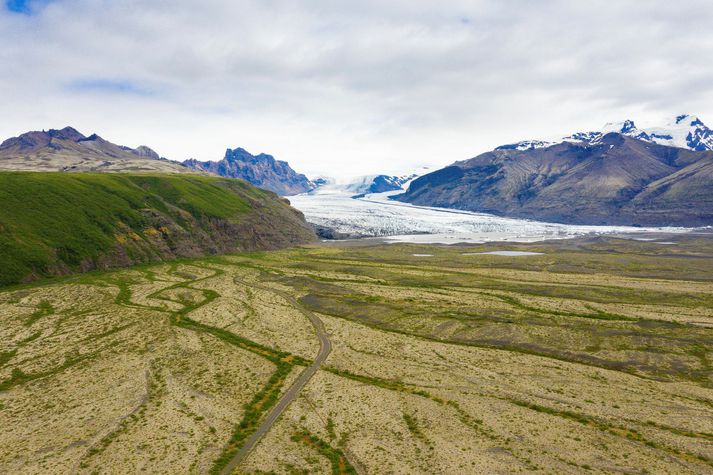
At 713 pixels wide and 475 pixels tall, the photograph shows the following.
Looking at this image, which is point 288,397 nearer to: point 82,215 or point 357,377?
point 357,377

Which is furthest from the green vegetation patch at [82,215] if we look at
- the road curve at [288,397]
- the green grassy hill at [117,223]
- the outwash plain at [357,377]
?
the road curve at [288,397]

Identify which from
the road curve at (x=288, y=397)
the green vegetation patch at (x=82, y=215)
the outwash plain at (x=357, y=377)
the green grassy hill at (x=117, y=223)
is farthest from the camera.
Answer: the green grassy hill at (x=117, y=223)

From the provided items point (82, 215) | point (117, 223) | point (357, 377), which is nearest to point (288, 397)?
point (357, 377)

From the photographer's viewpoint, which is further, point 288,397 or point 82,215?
point 82,215

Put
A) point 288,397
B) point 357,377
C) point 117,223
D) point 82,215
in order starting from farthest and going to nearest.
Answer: point 117,223, point 82,215, point 357,377, point 288,397

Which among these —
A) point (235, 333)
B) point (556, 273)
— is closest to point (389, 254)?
point (556, 273)

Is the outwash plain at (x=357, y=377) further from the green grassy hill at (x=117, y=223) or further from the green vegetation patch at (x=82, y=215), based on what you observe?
the green grassy hill at (x=117, y=223)
